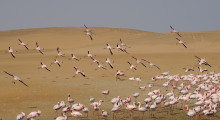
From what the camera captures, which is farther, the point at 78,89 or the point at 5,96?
the point at 78,89

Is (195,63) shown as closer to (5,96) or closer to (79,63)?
(79,63)

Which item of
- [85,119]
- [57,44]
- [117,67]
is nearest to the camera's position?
[85,119]

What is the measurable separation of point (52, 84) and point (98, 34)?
76.3 m

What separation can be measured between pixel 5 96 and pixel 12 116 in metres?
5.20

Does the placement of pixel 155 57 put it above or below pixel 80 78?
above

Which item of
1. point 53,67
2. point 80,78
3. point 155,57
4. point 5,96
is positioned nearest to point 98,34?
point 155,57

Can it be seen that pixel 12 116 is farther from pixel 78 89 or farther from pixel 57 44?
pixel 57 44

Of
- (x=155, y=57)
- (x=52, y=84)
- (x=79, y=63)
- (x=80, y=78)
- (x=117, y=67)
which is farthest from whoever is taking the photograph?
(x=155, y=57)

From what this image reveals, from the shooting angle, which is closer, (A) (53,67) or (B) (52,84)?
(B) (52,84)

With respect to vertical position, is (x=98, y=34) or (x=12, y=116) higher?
(x=98, y=34)

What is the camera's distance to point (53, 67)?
38.0 m

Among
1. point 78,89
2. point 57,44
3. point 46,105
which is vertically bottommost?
point 46,105

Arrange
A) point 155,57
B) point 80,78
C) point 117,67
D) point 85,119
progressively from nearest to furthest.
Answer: point 85,119 → point 80,78 → point 117,67 → point 155,57

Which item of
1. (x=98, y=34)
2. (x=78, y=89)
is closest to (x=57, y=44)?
(x=98, y=34)
